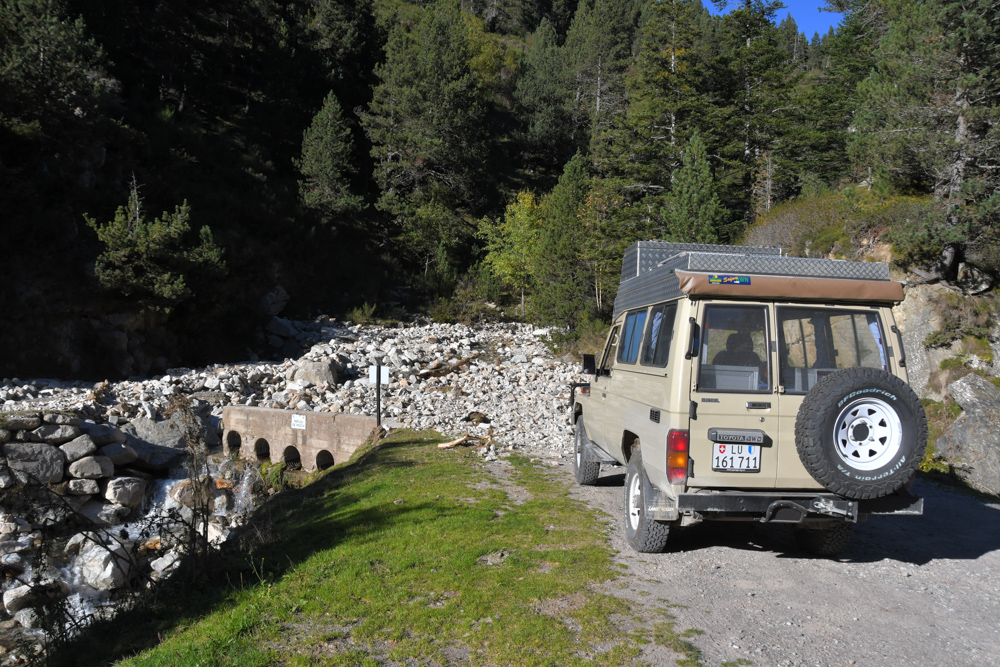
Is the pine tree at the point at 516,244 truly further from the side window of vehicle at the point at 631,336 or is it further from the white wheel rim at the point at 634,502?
the white wheel rim at the point at 634,502

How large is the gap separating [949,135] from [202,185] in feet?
124

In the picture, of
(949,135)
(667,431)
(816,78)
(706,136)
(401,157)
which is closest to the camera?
(667,431)

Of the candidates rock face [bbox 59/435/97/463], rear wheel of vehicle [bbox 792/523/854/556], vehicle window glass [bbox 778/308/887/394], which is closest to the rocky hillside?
rock face [bbox 59/435/97/463]

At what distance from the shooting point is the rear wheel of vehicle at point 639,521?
596cm

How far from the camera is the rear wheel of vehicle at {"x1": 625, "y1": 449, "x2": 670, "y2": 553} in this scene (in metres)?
5.96

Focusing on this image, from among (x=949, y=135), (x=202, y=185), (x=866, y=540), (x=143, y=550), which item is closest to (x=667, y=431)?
(x=866, y=540)

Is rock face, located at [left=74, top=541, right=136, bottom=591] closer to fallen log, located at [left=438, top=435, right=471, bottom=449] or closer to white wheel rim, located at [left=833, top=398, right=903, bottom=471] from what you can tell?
fallen log, located at [left=438, top=435, right=471, bottom=449]

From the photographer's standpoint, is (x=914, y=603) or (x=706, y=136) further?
(x=706, y=136)

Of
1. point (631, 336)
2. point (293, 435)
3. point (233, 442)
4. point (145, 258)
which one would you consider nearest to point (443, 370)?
point (293, 435)

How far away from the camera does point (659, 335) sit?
5945mm

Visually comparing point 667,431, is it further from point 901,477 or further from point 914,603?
point 914,603

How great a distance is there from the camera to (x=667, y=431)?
16.7 feet

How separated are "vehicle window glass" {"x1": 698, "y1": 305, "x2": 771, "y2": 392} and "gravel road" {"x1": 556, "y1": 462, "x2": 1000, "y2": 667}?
1.79 metres

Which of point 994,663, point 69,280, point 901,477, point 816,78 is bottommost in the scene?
point 994,663
